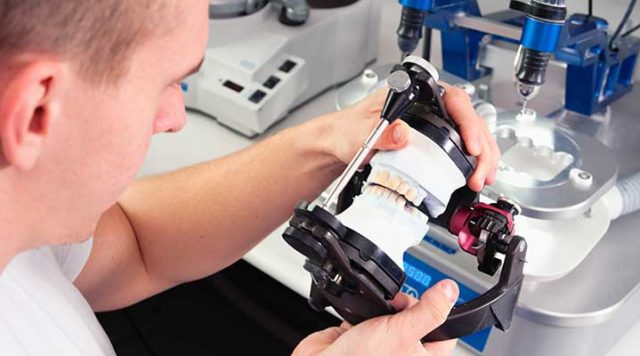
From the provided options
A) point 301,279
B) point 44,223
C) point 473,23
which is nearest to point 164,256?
point 301,279

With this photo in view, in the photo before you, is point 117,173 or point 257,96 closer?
point 117,173

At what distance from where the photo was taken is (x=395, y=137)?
2.26 feet

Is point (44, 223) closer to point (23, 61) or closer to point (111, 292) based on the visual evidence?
point (23, 61)

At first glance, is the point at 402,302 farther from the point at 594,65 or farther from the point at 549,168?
the point at 594,65

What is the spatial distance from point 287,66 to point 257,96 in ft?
0.35

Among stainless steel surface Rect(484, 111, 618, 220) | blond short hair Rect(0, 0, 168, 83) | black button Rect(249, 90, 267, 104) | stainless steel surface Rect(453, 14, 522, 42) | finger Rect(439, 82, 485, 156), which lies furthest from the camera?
black button Rect(249, 90, 267, 104)

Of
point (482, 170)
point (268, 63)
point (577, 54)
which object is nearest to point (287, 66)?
point (268, 63)

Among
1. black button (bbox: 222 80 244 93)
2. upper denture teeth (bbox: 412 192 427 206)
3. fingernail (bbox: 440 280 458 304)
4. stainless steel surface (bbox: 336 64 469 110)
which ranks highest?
upper denture teeth (bbox: 412 192 427 206)

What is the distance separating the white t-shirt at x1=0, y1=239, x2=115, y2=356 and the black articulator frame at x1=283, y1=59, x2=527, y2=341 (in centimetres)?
31

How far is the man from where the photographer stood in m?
0.54

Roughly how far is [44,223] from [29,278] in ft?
0.66

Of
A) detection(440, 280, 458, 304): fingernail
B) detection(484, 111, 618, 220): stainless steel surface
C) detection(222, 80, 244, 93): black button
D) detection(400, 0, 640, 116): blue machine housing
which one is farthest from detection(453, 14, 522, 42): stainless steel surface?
detection(440, 280, 458, 304): fingernail

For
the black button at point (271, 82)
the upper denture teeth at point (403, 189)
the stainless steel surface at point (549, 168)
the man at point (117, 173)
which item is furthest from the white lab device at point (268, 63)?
the upper denture teeth at point (403, 189)

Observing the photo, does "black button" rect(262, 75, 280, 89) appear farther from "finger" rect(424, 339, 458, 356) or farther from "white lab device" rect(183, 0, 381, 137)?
"finger" rect(424, 339, 458, 356)
